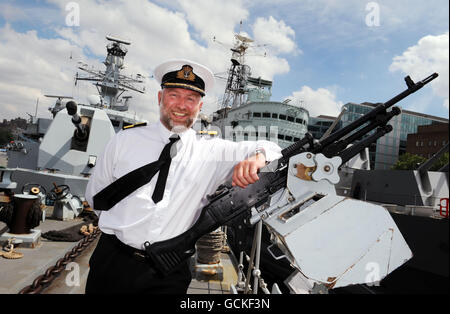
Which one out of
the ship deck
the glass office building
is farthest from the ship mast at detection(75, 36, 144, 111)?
the glass office building

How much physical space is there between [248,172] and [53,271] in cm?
266

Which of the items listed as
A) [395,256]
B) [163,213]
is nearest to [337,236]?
[395,256]

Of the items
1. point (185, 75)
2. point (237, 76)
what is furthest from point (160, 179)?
point (237, 76)

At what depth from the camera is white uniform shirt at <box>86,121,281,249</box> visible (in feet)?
5.27

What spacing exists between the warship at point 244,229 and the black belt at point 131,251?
0.08 meters

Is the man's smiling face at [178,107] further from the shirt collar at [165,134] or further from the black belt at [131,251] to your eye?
the black belt at [131,251]

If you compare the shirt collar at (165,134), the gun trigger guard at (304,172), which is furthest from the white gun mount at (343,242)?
the shirt collar at (165,134)

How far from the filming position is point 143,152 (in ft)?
5.59

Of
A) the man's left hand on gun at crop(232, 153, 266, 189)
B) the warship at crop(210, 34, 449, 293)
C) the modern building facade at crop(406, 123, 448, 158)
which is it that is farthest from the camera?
the modern building facade at crop(406, 123, 448, 158)

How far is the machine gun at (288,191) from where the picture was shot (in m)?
1.35

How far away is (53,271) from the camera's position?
2943mm

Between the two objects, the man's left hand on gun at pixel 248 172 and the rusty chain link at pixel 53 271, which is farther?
the rusty chain link at pixel 53 271

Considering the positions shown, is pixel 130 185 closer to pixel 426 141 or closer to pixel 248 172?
→ pixel 248 172

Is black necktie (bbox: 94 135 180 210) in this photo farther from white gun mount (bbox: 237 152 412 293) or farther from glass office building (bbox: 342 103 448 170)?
glass office building (bbox: 342 103 448 170)
